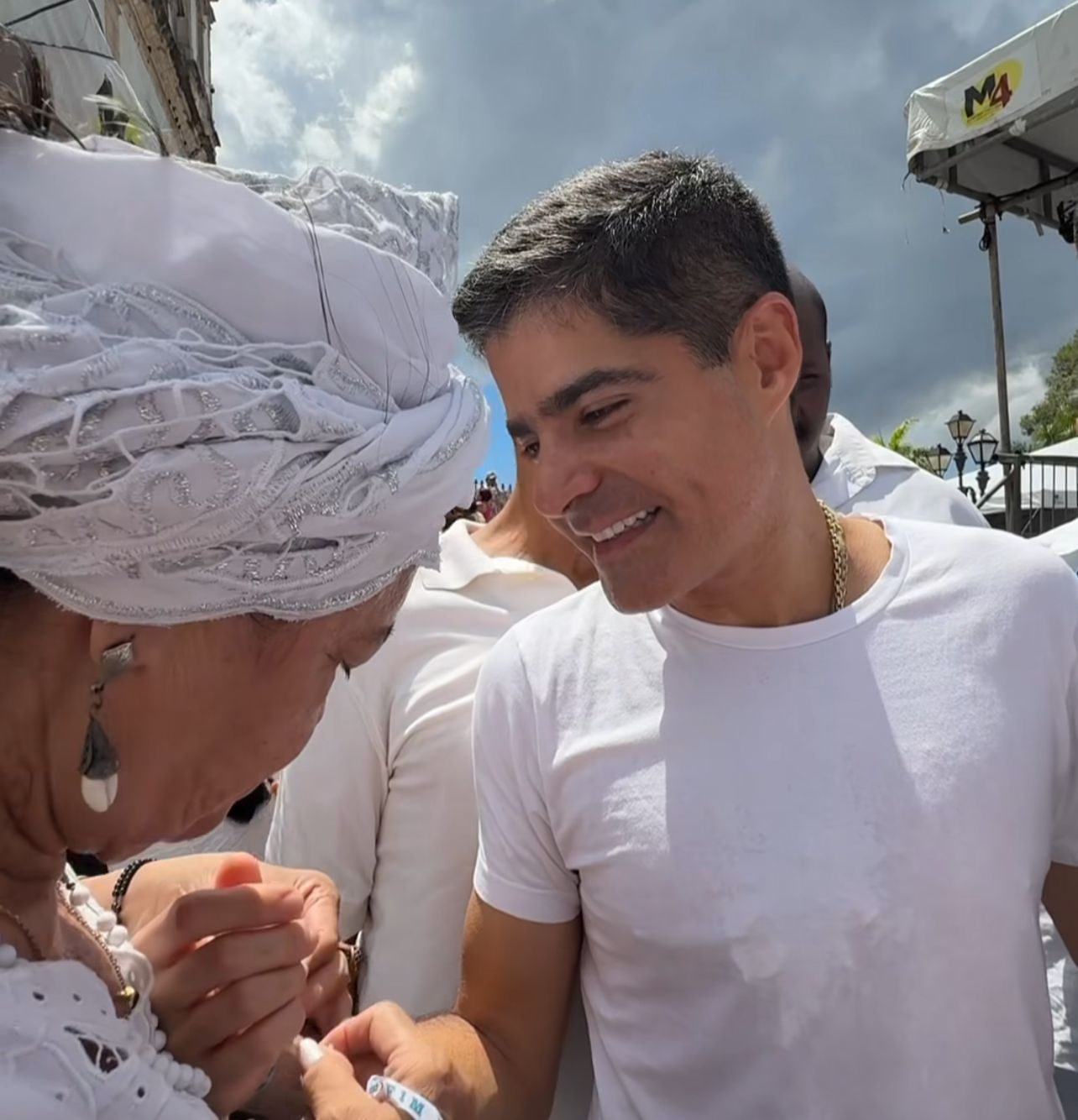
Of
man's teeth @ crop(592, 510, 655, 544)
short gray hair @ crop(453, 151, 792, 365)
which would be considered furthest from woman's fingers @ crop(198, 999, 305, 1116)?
short gray hair @ crop(453, 151, 792, 365)

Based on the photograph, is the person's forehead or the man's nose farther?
the person's forehead

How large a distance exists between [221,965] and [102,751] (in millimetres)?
333

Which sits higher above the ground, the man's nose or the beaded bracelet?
the man's nose

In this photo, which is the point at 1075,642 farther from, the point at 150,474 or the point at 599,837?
the point at 150,474

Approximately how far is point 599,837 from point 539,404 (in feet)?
2.42

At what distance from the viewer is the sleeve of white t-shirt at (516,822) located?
162cm

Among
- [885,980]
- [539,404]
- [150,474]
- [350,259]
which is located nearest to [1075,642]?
[885,980]

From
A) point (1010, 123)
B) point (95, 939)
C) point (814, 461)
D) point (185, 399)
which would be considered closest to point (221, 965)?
point (95, 939)

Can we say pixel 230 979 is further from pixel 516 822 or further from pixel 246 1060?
pixel 516 822

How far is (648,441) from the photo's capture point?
1.62m

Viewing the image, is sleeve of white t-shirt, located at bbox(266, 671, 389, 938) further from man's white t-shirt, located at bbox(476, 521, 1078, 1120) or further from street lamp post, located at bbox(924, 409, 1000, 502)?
street lamp post, located at bbox(924, 409, 1000, 502)

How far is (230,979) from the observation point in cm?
107

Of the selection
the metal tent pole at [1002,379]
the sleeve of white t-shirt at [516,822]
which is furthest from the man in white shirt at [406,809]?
the metal tent pole at [1002,379]

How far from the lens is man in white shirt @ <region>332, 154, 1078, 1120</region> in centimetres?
142
